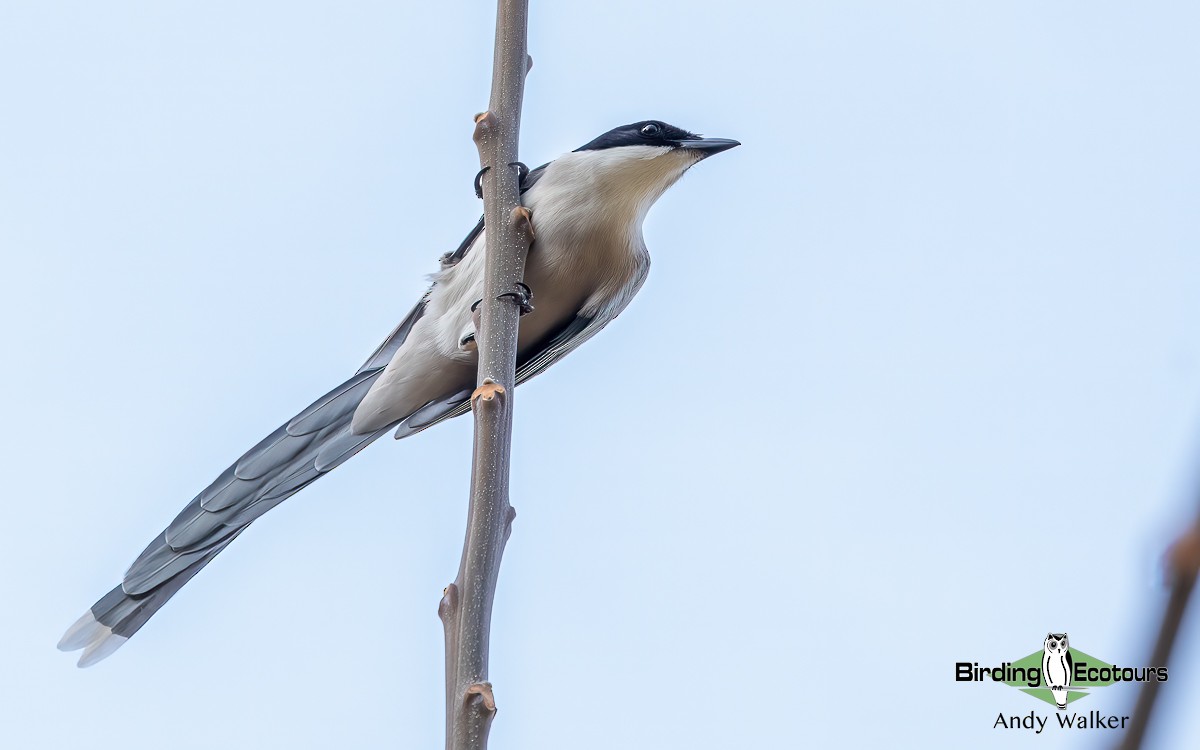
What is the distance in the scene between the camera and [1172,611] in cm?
56

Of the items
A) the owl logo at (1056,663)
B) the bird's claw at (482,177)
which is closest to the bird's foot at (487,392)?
the bird's claw at (482,177)

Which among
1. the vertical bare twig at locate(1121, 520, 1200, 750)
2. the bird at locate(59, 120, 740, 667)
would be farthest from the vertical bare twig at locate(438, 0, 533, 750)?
the bird at locate(59, 120, 740, 667)

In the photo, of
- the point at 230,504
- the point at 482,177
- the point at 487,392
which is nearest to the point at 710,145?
the point at 482,177

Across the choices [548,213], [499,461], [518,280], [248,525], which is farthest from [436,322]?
[499,461]

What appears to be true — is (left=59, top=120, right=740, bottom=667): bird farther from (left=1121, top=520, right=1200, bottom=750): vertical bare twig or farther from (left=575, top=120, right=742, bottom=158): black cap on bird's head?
(left=1121, top=520, right=1200, bottom=750): vertical bare twig

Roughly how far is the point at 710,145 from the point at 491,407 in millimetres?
2064

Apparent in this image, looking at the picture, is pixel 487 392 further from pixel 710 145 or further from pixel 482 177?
pixel 710 145

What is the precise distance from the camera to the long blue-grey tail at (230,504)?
3191mm

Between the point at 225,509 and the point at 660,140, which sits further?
the point at 660,140

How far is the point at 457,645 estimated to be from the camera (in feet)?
4.97

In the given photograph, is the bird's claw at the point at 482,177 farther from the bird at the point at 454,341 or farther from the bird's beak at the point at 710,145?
the bird's beak at the point at 710,145

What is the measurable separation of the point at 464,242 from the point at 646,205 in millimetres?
593

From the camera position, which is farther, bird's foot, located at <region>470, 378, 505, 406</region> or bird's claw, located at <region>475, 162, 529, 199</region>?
bird's claw, located at <region>475, 162, 529, 199</region>

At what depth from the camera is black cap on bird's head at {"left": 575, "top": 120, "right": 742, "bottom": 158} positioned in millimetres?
3576
